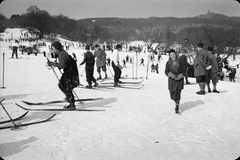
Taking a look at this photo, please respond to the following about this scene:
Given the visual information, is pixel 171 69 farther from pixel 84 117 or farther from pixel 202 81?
pixel 202 81

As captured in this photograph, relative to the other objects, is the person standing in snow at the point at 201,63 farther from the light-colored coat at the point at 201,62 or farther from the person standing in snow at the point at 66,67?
the person standing in snow at the point at 66,67

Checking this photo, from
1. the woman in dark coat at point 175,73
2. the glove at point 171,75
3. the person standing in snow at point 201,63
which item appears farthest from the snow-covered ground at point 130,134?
the person standing in snow at point 201,63

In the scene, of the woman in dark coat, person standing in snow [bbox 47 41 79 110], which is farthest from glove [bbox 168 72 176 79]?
person standing in snow [bbox 47 41 79 110]

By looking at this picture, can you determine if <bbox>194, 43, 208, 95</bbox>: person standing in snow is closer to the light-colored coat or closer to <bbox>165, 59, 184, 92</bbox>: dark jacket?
the light-colored coat

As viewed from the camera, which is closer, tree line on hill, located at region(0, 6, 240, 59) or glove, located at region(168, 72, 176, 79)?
glove, located at region(168, 72, 176, 79)

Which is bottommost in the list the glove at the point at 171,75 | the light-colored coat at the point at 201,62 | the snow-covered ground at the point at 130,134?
the snow-covered ground at the point at 130,134

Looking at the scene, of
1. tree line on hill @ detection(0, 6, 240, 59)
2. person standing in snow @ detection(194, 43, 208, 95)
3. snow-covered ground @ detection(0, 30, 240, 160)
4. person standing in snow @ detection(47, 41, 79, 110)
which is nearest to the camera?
snow-covered ground @ detection(0, 30, 240, 160)

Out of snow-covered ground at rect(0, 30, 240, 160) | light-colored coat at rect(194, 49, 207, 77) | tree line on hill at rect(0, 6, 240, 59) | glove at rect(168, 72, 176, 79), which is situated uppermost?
tree line on hill at rect(0, 6, 240, 59)

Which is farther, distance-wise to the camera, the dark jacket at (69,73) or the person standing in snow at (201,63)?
the person standing in snow at (201,63)

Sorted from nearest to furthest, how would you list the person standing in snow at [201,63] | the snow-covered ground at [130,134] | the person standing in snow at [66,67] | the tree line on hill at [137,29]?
1. the snow-covered ground at [130,134]
2. the person standing in snow at [66,67]
3. the person standing in snow at [201,63]
4. the tree line on hill at [137,29]

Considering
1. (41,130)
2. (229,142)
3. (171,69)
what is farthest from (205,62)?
(41,130)

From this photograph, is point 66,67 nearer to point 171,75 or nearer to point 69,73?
point 69,73

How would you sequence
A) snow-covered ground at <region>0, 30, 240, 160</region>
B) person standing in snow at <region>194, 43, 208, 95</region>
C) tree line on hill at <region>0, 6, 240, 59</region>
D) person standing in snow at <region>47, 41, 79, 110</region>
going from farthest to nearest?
tree line on hill at <region>0, 6, 240, 59</region>
person standing in snow at <region>194, 43, 208, 95</region>
person standing in snow at <region>47, 41, 79, 110</region>
snow-covered ground at <region>0, 30, 240, 160</region>

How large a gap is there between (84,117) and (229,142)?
3080mm
